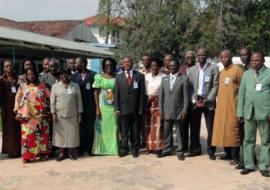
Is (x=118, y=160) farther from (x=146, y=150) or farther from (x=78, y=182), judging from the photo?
(x=78, y=182)

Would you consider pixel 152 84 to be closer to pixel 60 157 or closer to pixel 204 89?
pixel 204 89

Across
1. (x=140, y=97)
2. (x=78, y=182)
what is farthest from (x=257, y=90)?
(x=78, y=182)

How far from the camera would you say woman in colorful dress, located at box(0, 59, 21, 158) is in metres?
8.30

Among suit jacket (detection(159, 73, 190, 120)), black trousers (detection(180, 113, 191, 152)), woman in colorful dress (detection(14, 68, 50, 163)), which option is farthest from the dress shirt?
woman in colorful dress (detection(14, 68, 50, 163))

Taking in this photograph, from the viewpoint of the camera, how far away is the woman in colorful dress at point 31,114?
7938 mm

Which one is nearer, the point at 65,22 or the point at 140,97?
the point at 140,97

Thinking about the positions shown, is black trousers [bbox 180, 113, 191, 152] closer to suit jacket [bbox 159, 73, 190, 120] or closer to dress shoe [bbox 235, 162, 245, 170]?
suit jacket [bbox 159, 73, 190, 120]

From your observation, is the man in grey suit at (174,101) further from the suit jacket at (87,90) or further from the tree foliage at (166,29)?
the tree foliage at (166,29)

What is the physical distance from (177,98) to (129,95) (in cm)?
81

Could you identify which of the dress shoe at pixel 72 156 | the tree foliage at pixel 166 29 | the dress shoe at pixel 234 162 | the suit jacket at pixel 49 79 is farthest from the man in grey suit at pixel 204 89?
the tree foliage at pixel 166 29

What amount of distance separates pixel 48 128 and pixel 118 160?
4.24ft

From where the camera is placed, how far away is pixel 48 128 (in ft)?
26.8

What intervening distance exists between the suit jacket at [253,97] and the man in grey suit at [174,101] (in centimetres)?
124

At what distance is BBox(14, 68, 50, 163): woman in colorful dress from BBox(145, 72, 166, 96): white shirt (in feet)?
5.88
